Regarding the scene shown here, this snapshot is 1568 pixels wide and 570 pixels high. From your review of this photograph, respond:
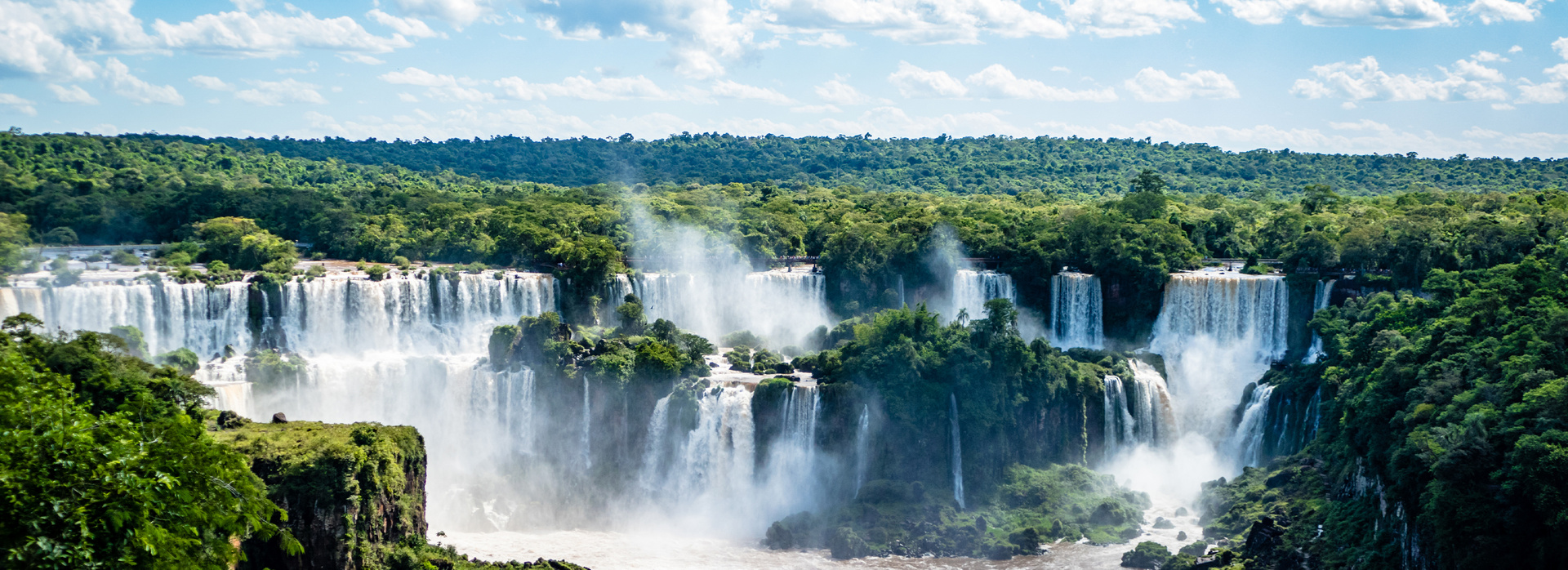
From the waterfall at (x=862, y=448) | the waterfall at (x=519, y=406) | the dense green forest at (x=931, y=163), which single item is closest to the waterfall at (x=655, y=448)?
the waterfall at (x=519, y=406)

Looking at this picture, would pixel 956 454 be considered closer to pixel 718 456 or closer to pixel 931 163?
pixel 718 456

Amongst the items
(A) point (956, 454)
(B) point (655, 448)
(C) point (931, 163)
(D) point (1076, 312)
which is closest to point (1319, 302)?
(D) point (1076, 312)

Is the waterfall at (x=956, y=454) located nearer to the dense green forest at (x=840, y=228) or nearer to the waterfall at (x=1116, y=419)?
the waterfall at (x=1116, y=419)

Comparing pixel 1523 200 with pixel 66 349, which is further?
pixel 1523 200

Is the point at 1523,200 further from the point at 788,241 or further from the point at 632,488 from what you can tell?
the point at 632,488

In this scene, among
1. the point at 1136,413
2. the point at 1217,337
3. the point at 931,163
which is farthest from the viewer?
the point at 931,163

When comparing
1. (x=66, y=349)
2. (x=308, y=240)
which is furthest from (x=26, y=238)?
Answer: (x=66, y=349)
